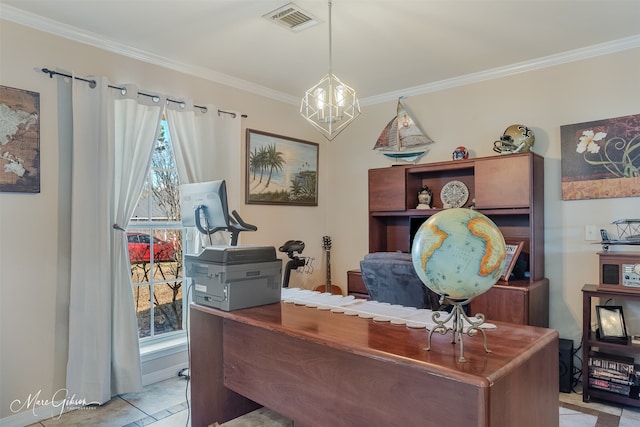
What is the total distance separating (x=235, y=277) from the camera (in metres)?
1.95

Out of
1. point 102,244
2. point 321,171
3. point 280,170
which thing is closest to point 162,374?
point 102,244

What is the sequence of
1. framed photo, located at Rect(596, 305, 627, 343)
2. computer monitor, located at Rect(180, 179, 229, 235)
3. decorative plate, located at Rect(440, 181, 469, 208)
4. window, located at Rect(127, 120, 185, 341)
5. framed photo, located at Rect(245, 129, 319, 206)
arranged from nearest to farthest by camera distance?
computer monitor, located at Rect(180, 179, 229, 235) < framed photo, located at Rect(596, 305, 627, 343) < window, located at Rect(127, 120, 185, 341) < decorative plate, located at Rect(440, 181, 469, 208) < framed photo, located at Rect(245, 129, 319, 206)

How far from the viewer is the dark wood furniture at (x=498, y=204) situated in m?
2.87

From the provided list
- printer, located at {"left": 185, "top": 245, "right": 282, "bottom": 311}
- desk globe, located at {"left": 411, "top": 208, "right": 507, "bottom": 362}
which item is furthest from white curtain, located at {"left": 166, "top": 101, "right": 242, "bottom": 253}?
desk globe, located at {"left": 411, "top": 208, "right": 507, "bottom": 362}

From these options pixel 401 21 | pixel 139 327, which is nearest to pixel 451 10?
pixel 401 21

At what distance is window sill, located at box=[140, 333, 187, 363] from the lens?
9.98 ft

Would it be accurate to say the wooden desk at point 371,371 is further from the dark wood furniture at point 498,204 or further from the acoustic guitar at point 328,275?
the acoustic guitar at point 328,275

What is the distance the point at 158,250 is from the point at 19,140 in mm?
1217

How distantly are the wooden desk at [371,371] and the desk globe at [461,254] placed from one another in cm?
12

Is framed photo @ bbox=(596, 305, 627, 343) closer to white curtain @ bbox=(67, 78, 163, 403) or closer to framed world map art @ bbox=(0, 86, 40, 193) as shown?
white curtain @ bbox=(67, 78, 163, 403)

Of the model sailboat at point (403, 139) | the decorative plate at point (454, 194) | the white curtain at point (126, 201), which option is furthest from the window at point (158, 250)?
the decorative plate at point (454, 194)

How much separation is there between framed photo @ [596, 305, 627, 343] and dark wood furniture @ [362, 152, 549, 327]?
1.20 ft

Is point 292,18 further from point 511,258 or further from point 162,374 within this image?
point 162,374

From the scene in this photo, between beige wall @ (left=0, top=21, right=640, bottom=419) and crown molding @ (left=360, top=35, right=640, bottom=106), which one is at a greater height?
crown molding @ (left=360, top=35, right=640, bottom=106)
